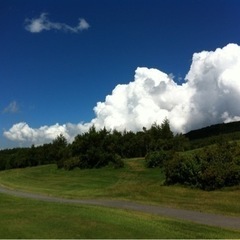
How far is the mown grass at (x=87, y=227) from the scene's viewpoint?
1570 cm

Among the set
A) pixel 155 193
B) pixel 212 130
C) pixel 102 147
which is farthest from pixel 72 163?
pixel 212 130

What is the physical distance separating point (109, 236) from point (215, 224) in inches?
320

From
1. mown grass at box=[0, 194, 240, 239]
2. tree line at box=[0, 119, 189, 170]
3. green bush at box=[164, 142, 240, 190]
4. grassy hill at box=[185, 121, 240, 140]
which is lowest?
mown grass at box=[0, 194, 240, 239]

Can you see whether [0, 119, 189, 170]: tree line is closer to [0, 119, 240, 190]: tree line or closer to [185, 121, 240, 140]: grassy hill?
[0, 119, 240, 190]: tree line

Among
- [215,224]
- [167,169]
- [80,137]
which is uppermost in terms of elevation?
[80,137]

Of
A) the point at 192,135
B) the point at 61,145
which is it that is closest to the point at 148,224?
the point at 61,145

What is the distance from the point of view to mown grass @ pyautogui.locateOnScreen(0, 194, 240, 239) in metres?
15.7

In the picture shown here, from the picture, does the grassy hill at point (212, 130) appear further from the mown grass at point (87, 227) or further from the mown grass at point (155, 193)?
the mown grass at point (87, 227)

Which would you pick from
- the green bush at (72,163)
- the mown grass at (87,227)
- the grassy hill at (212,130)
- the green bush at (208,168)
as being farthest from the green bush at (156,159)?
the grassy hill at (212,130)

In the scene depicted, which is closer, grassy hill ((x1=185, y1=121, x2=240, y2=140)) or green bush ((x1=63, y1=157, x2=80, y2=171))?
green bush ((x1=63, y1=157, x2=80, y2=171))

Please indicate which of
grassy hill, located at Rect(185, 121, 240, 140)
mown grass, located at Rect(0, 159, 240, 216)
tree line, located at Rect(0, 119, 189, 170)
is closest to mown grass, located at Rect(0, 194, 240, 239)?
mown grass, located at Rect(0, 159, 240, 216)

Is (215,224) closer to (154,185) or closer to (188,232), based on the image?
(188,232)

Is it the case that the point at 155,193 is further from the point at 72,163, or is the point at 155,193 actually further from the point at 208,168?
the point at 72,163

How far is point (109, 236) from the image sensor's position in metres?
15.4
